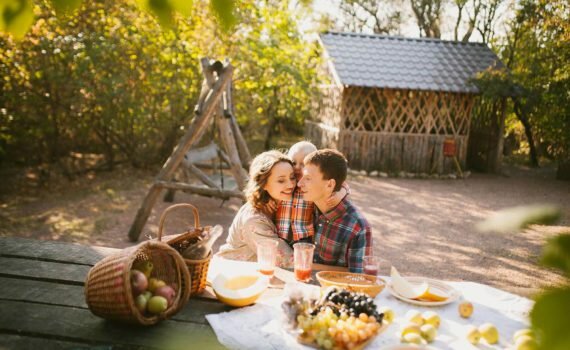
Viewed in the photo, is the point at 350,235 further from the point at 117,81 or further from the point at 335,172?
the point at 117,81

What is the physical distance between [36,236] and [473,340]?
215 inches

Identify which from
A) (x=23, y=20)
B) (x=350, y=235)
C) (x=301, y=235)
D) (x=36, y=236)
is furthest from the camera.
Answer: (x=36, y=236)

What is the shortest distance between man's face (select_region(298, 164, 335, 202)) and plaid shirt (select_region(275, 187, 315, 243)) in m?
0.27

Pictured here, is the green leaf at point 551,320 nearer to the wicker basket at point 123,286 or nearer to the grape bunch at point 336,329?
the grape bunch at point 336,329

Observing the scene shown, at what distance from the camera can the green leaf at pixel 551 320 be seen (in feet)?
1.26

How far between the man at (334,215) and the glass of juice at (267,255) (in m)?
0.59

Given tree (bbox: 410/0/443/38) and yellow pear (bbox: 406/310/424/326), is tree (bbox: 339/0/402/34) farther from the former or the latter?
yellow pear (bbox: 406/310/424/326)

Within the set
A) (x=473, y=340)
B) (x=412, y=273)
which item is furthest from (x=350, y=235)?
(x=412, y=273)

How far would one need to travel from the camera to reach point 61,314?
1.89 m

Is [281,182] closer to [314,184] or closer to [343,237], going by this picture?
[314,184]

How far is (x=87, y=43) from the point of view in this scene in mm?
8344

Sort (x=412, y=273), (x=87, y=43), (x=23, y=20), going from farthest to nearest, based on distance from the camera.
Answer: (x=87, y=43) < (x=412, y=273) < (x=23, y=20)

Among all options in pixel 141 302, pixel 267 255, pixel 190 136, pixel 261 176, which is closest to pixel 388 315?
pixel 267 255

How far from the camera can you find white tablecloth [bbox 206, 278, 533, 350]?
1698 mm
